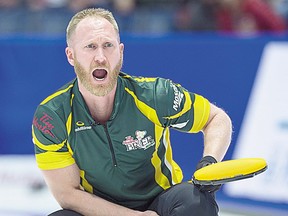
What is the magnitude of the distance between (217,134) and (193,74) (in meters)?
2.93

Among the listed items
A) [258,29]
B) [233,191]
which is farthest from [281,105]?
[258,29]

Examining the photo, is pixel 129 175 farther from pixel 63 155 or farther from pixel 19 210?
pixel 19 210

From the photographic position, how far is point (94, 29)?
11.4 ft

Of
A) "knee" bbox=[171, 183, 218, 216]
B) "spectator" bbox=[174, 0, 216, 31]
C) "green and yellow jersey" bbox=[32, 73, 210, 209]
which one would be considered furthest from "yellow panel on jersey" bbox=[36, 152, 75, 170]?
"spectator" bbox=[174, 0, 216, 31]

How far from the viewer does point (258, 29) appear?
24.2 ft

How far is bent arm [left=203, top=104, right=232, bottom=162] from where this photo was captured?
3525mm

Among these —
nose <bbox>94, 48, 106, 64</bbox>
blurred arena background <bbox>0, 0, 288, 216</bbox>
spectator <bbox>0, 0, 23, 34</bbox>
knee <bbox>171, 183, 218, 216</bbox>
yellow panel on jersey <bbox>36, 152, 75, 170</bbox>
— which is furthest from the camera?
spectator <bbox>0, 0, 23, 34</bbox>

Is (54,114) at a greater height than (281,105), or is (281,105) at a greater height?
(281,105)

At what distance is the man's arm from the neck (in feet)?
0.89

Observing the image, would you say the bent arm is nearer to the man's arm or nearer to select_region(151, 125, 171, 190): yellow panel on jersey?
select_region(151, 125, 171, 190): yellow panel on jersey

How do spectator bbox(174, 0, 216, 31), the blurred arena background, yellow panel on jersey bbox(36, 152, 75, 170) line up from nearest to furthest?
1. yellow panel on jersey bbox(36, 152, 75, 170)
2. the blurred arena background
3. spectator bbox(174, 0, 216, 31)

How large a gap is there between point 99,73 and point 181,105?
1.44 ft

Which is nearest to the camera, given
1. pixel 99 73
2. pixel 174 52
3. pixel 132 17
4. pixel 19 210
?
pixel 99 73

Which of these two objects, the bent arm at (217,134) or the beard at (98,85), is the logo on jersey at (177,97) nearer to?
the bent arm at (217,134)
